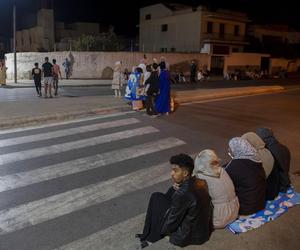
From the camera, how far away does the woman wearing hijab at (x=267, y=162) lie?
18.2 feet

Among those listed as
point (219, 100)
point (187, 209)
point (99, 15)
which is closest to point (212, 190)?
point (187, 209)

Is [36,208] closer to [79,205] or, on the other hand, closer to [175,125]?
[79,205]

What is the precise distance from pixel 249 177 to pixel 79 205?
2504 mm

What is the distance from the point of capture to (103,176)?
6.86 m

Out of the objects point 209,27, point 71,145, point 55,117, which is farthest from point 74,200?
point 209,27

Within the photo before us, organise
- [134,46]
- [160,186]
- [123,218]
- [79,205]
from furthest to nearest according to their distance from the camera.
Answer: [134,46], [160,186], [79,205], [123,218]

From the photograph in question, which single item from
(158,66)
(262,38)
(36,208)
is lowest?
(36,208)

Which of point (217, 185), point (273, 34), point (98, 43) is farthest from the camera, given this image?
point (273, 34)

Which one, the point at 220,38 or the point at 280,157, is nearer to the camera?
the point at 280,157

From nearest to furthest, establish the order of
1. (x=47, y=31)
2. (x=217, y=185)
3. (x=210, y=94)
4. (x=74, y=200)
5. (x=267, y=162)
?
(x=217, y=185)
(x=267, y=162)
(x=74, y=200)
(x=210, y=94)
(x=47, y=31)

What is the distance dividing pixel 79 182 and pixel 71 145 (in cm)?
244

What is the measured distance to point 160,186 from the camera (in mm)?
6461

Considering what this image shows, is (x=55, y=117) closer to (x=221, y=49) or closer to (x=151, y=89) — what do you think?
(x=151, y=89)

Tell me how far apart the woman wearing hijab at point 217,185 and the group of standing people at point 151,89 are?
8315 mm
